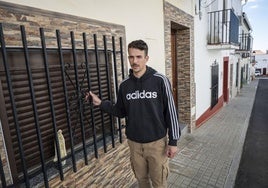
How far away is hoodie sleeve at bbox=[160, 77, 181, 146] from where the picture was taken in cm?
233

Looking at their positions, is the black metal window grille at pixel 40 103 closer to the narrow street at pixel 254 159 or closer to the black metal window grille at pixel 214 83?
the narrow street at pixel 254 159

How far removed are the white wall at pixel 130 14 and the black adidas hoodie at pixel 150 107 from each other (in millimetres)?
1094

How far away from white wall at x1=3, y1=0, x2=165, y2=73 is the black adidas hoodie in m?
1.09

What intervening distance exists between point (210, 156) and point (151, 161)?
3159mm

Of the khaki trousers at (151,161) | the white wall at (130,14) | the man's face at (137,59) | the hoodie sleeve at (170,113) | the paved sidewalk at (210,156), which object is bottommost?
the paved sidewalk at (210,156)

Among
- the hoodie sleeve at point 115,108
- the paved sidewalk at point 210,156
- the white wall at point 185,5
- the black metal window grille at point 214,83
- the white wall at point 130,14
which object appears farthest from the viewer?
the black metal window grille at point 214,83

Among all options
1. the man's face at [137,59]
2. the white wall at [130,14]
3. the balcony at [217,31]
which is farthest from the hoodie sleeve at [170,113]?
the balcony at [217,31]

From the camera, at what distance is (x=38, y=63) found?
2348 mm

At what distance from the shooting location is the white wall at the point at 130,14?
243cm

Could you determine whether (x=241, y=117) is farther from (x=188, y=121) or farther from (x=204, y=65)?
(x=188, y=121)

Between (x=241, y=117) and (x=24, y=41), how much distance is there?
9.29 m

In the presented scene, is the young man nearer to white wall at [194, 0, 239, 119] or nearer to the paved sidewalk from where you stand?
the paved sidewalk

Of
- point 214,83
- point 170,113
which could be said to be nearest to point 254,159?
point 170,113

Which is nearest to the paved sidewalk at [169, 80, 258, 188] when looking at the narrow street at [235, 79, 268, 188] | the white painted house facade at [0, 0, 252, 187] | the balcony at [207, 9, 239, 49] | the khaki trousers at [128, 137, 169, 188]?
the narrow street at [235, 79, 268, 188]
